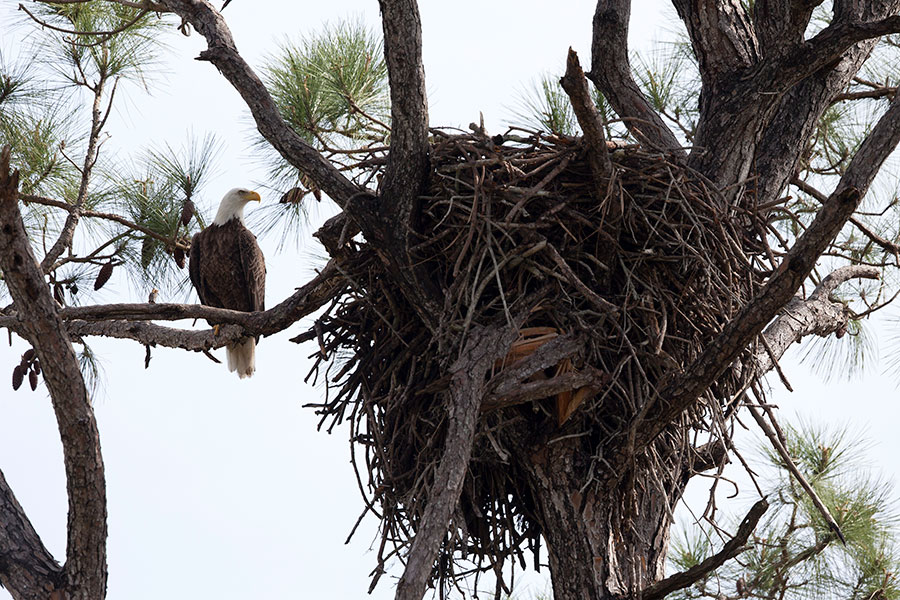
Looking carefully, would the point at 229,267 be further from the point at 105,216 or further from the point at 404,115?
the point at 404,115

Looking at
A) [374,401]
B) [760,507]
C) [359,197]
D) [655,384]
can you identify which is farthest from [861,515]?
[359,197]

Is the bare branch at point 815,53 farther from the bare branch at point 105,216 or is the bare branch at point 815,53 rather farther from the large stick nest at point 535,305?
the bare branch at point 105,216

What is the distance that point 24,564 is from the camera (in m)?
2.31

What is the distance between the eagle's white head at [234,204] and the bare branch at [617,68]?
6.48 feet

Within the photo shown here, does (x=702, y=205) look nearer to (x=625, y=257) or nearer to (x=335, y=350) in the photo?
(x=625, y=257)

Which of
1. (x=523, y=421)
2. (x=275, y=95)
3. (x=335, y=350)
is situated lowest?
(x=523, y=421)

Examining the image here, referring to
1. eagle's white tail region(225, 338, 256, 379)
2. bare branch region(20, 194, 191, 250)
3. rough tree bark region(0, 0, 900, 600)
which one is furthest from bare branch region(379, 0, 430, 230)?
eagle's white tail region(225, 338, 256, 379)

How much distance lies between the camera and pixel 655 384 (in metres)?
2.80

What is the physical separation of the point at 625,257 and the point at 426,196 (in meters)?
0.57

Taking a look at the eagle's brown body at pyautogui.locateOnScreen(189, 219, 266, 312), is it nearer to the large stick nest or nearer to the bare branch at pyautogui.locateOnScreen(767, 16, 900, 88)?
the large stick nest

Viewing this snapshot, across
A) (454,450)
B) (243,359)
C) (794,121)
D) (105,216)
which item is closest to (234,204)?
(243,359)

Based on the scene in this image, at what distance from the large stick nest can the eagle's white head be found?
1998 millimetres

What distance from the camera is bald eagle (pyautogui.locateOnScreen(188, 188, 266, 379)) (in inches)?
182

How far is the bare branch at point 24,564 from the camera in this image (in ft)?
7.55
